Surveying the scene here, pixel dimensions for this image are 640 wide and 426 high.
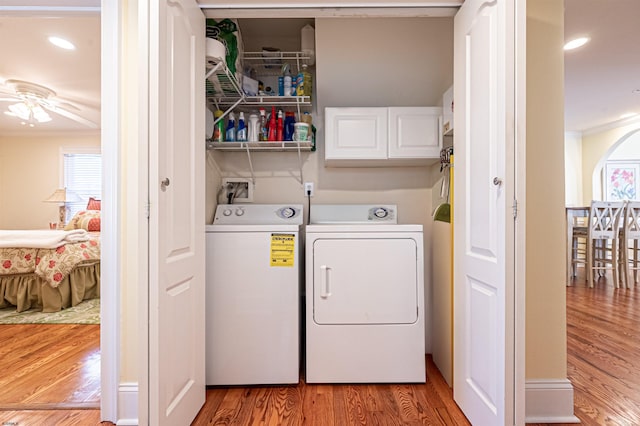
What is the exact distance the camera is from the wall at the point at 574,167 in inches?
237

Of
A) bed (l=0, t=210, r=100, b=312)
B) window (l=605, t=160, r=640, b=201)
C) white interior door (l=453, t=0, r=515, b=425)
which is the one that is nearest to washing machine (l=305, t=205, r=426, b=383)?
white interior door (l=453, t=0, r=515, b=425)

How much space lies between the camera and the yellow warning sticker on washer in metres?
1.74

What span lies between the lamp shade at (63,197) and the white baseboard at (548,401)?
19.9 ft

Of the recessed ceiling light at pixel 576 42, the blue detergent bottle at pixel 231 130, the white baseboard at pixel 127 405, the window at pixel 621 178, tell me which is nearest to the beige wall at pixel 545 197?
the blue detergent bottle at pixel 231 130

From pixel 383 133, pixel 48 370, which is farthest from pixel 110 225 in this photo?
pixel 383 133

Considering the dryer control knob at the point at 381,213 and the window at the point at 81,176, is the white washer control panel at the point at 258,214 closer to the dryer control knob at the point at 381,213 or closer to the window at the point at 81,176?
the dryer control knob at the point at 381,213

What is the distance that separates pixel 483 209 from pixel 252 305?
1.17 metres

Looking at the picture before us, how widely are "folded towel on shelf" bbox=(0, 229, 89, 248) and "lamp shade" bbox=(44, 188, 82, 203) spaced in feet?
6.71

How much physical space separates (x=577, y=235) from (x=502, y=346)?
13.7 feet

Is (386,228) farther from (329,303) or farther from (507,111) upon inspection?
(507,111)

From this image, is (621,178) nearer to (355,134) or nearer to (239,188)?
(355,134)

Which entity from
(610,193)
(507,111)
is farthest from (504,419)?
(610,193)

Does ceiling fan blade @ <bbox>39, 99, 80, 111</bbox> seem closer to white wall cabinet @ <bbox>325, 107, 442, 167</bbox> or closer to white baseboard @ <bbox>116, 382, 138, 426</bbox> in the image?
white wall cabinet @ <bbox>325, 107, 442, 167</bbox>

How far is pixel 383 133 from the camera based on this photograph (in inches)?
80.7
